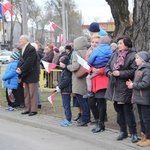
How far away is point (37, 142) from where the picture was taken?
22.0 ft

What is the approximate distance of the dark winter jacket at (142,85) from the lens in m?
5.61

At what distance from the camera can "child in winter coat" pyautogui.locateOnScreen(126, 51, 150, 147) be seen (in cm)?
564

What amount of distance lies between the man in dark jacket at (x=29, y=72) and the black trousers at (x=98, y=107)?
2180 mm

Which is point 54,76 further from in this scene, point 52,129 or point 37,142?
point 37,142

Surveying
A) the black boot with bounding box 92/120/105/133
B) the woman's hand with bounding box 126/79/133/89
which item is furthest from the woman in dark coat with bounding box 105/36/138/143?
the black boot with bounding box 92/120/105/133

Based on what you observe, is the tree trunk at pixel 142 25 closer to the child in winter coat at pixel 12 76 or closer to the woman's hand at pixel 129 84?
the woman's hand at pixel 129 84

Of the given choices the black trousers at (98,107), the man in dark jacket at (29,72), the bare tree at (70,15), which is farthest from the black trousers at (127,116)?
the bare tree at (70,15)

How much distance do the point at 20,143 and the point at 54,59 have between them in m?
7.58

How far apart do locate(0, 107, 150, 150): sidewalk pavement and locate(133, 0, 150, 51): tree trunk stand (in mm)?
1860

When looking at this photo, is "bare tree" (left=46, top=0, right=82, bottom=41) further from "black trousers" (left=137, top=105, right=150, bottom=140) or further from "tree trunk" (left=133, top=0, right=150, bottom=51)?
→ "black trousers" (left=137, top=105, right=150, bottom=140)

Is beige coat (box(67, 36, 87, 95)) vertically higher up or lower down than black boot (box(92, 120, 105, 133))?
higher up

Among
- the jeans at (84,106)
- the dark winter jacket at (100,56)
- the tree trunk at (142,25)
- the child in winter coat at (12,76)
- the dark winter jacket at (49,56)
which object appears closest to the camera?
the dark winter jacket at (100,56)

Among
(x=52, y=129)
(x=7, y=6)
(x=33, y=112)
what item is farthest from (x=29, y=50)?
(x=7, y=6)

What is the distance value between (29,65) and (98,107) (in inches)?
95.9
